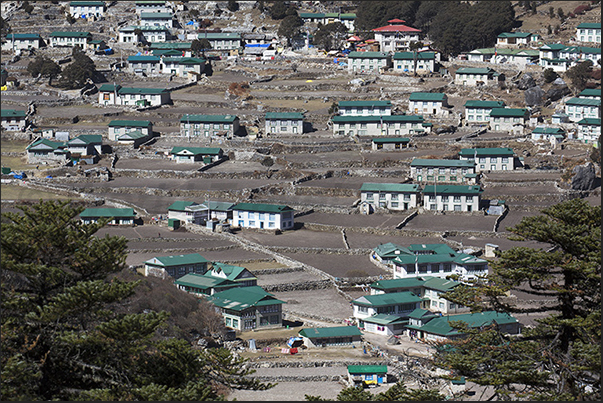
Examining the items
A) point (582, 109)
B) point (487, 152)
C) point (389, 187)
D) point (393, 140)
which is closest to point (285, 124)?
point (393, 140)

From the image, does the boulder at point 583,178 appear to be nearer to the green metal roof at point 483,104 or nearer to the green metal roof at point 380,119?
the green metal roof at point 380,119

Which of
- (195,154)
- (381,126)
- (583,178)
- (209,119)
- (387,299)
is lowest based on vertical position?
(387,299)

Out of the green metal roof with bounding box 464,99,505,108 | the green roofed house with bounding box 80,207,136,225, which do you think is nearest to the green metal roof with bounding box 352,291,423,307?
the green roofed house with bounding box 80,207,136,225

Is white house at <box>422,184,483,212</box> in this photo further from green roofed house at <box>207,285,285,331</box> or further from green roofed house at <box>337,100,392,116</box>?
green roofed house at <box>207,285,285,331</box>

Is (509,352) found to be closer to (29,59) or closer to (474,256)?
(474,256)

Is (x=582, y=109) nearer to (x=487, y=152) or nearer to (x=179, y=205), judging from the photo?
(x=487, y=152)

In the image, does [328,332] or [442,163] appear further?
[442,163]

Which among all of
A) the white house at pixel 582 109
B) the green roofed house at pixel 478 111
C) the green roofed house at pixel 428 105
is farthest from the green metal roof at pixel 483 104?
the white house at pixel 582 109

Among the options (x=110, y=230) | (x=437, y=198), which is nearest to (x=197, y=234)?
(x=110, y=230)
